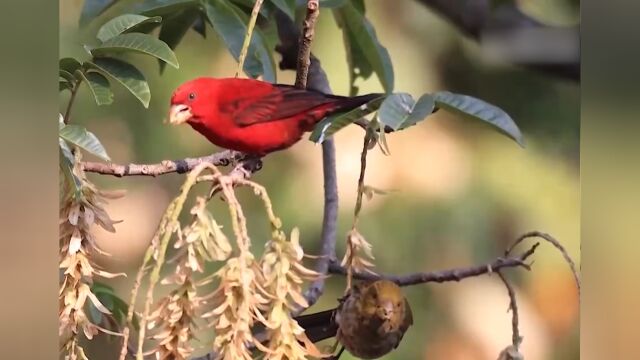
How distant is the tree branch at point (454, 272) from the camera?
70 cm

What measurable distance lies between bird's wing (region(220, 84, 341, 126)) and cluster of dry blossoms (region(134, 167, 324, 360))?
11 cm

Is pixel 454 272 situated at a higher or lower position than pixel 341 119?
lower

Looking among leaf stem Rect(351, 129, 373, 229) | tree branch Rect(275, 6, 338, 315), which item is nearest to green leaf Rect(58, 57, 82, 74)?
tree branch Rect(275, 6, 338, 315)

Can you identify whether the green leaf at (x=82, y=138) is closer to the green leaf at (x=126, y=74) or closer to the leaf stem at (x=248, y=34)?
the green leaf at (x=126, y=74)

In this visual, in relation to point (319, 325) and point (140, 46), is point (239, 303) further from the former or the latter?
point (140, 46)

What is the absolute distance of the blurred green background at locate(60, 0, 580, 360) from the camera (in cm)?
70

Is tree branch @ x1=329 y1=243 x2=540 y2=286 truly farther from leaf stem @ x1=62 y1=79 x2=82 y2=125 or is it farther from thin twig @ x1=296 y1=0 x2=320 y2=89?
leaf stem @ x1=62 y1=79 x2=82 y2=125

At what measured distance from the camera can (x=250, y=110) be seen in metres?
0.69

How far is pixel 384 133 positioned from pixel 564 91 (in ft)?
0.66

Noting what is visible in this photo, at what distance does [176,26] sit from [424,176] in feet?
1.03

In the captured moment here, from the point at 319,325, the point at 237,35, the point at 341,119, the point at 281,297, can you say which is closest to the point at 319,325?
the point at 319,325

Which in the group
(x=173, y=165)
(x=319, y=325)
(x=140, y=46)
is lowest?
(x=319, y=325)

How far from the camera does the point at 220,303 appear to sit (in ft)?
1.98
